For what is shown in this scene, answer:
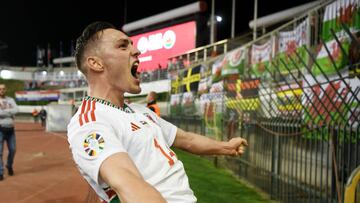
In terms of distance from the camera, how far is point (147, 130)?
1.80m

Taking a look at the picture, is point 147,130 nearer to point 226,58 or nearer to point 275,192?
point 275,192

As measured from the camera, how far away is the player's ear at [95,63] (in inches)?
71.5

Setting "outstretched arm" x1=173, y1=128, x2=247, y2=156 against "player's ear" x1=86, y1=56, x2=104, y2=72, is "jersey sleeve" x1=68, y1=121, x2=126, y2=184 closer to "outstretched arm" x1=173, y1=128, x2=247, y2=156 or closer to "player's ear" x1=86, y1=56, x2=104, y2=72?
"player's ear" x1=86, y1=56, x2=104, y2=72

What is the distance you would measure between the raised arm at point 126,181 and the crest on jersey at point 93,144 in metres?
0.06

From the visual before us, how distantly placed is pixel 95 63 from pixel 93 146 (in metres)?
0.52

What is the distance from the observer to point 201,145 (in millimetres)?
2398

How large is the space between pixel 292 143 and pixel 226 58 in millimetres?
5356

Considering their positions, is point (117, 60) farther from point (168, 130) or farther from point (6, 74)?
point (6, 74)

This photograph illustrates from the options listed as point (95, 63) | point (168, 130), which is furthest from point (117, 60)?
point (168, 130)

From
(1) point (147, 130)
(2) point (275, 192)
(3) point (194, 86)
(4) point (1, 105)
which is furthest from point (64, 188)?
(3) point (194, 86)

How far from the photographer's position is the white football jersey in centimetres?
145

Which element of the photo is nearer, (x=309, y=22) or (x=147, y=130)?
(x=147, y=130)

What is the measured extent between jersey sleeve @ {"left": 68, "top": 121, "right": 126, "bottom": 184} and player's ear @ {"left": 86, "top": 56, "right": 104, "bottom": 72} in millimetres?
350

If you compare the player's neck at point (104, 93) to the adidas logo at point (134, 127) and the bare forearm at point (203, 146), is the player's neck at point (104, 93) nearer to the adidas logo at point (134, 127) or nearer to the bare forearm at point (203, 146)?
the adidas logo at point (134, 127)
